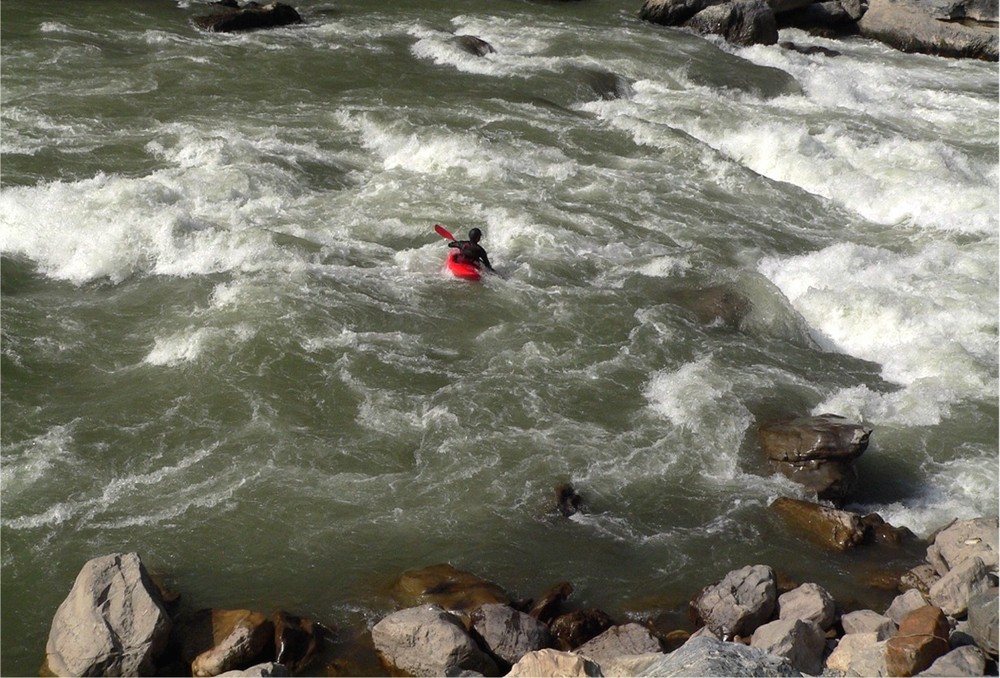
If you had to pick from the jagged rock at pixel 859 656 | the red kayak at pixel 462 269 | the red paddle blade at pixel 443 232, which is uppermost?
the red paddle blade at pixel 443 232

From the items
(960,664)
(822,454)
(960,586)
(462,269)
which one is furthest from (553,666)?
(462,269)

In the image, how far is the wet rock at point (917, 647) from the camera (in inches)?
239

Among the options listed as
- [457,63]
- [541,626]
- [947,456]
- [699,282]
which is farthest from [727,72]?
[541,626]

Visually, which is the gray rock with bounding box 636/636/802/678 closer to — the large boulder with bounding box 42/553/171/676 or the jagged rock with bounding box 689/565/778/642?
the jagged rock with bounding box 689/565/778/642

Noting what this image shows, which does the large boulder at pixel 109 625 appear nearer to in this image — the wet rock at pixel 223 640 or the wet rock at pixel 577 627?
the wet rock at pixel 223 640

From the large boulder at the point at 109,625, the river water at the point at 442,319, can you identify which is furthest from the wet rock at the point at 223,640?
the river water at the point at 442,319

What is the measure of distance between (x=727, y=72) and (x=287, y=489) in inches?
545

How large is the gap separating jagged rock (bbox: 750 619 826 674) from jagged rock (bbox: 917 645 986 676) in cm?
64

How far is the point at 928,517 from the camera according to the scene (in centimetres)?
851

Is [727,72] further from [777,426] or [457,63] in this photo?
[777,426]

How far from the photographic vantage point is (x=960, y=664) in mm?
6047

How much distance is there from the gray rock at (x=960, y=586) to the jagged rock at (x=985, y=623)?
509mm

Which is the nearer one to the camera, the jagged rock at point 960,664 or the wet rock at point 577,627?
the jagged rock at point 960,664

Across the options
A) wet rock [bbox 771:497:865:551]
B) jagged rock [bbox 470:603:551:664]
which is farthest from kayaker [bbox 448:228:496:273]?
jagged rock [bbox 470:603:551:664]
